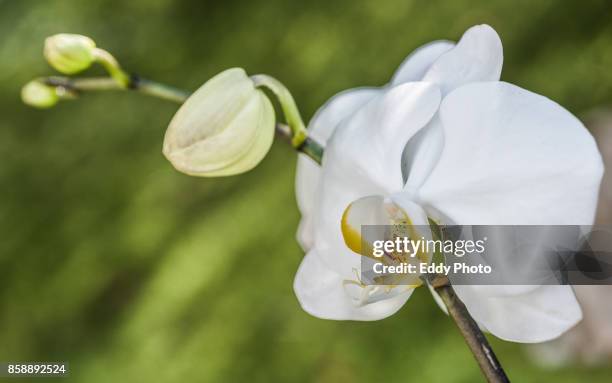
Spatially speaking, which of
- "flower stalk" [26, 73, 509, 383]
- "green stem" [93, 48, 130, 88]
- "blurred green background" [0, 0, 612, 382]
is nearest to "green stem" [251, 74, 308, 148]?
"flower stalk" [26, 73, 509, 383]

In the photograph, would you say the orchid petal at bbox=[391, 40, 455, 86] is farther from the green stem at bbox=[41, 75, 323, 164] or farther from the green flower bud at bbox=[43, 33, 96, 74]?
the green flower bud at bbox=[43, 33, 96, 74]

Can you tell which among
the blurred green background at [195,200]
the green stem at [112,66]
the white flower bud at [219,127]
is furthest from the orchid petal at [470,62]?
the blurred green background at [195,200]

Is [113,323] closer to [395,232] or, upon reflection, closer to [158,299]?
[158,299]

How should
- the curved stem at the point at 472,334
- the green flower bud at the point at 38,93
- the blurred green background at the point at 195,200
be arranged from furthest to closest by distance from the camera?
the blurred green background at the point at 195,200, the green flower bud at the point at 38,93, the curved stem at the point at 472,334

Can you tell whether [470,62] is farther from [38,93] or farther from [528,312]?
[38,93]

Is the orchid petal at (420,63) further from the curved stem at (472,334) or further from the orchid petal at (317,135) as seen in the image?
the curved stem at (472,334)

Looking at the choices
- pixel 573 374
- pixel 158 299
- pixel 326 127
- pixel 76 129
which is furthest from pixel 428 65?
pixel 76 129

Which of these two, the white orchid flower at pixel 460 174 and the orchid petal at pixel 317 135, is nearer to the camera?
the white orchid flower at pixel 460 174

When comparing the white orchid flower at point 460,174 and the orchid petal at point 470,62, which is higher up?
the orchid petal at point 470,62

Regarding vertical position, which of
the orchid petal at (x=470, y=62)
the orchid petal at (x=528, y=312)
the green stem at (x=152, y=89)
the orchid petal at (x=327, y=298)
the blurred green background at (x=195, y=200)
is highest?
the orchid petal at (x=470, y=62)
